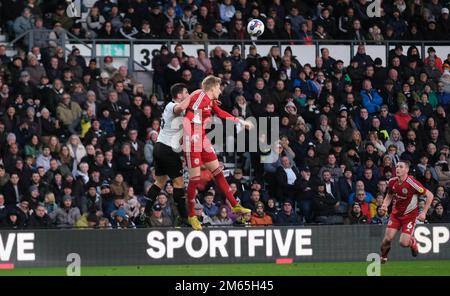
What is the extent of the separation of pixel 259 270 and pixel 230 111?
5923mm

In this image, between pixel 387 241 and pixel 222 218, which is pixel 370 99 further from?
pixel 387 241

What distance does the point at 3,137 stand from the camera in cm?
2462

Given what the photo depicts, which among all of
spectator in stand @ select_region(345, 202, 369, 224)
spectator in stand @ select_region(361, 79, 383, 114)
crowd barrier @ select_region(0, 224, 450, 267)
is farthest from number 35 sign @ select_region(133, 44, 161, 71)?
crowd barrier @ select_region(0, 224, 450, 267)

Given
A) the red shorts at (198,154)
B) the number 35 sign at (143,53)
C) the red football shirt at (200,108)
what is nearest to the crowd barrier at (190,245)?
the red shorts at (198,154)

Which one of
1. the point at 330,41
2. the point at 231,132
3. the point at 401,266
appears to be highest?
the point at 330,41

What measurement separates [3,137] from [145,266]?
180 inches

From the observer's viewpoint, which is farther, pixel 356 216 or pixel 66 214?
pixel 356 216

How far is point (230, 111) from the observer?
26.2 metres

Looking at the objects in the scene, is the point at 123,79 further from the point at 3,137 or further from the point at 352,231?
the point at 352,231

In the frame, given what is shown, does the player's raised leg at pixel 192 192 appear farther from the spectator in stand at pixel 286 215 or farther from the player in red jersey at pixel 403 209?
the spectator in stand at pixel 286 215

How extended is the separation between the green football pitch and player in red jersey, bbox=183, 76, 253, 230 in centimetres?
205

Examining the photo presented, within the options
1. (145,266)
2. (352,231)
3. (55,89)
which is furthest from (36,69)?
(352,231)

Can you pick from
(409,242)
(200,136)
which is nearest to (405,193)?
(409,242)

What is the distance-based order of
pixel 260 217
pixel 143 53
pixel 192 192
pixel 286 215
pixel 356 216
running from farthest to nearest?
pixel 143 53, pixel 356 216, pixel 286 215, pixel 260 217, pixel 192 192
